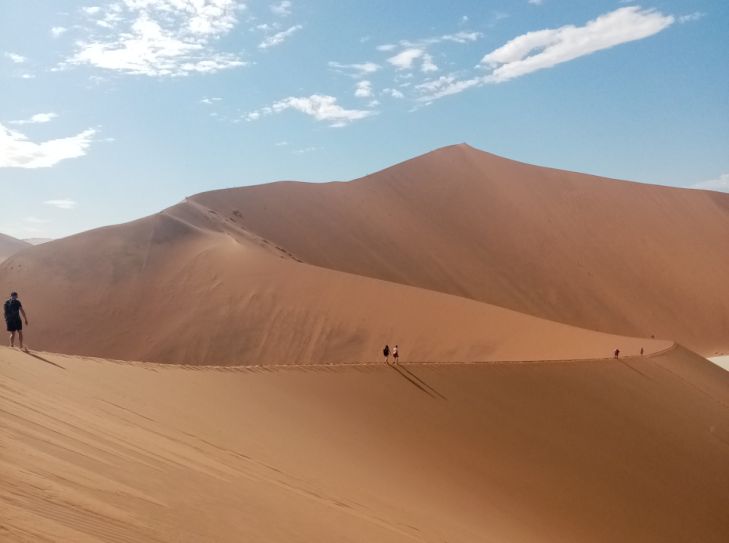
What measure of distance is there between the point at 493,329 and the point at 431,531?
14.7 m

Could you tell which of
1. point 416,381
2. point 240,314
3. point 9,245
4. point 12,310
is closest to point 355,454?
point 416,381

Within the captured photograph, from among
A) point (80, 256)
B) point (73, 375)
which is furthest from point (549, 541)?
point (80, 256)

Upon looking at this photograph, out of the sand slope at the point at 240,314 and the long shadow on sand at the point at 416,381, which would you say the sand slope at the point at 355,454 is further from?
the sand slope at the point at 240,314

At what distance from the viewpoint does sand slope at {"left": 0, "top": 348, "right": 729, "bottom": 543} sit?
173 inches

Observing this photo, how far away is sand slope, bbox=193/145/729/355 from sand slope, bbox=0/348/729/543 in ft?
70.4

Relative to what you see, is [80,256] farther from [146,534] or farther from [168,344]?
[146,534]

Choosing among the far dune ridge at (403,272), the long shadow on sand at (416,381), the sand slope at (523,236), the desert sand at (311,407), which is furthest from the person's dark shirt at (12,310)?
the sand slope at (523,236)

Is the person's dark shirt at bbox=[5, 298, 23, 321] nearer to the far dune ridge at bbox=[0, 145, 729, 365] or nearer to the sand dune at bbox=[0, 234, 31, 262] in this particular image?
the far dune ridge at bbox=[0, 145, 729, 365]

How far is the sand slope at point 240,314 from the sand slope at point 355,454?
504 centimetres

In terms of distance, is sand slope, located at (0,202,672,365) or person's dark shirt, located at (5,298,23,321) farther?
sand slope, located at (0,202,672,365)

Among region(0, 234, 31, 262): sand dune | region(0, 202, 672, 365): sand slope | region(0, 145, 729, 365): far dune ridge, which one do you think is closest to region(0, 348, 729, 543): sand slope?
region(0, 202, 672, 365): sand slope

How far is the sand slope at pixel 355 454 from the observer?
4402mm

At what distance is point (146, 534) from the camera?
3.74 metres

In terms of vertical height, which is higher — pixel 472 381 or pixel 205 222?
pixel 205 222
